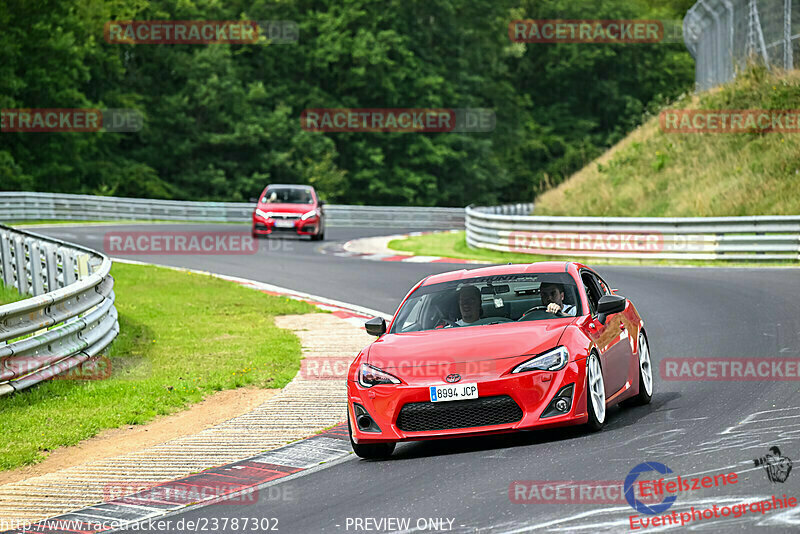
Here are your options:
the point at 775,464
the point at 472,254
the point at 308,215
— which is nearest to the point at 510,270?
the point at 775,464

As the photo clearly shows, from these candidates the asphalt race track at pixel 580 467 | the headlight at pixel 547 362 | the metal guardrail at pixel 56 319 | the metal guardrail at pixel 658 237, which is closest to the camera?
the asphalt race track at pixel 580 467

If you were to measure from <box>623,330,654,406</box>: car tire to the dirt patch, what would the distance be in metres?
3.49

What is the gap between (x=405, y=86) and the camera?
221ft

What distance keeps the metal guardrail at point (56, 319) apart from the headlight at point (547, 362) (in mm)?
4975

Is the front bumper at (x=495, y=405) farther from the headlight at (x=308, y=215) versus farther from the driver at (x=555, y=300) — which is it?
the headlight at (x=308, y=215)

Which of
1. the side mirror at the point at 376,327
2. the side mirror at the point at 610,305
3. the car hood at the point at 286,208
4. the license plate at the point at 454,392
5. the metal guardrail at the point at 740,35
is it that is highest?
the metal guardrail at the point at 740,35

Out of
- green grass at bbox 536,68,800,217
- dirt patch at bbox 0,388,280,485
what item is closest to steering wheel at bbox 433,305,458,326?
dirt patch at bbox 0,388,280,485

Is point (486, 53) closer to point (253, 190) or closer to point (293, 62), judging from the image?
point (293, 62)

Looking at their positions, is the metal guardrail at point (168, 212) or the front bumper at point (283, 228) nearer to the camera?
the front bumper at point (283, 228)

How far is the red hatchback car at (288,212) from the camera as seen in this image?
108 ft

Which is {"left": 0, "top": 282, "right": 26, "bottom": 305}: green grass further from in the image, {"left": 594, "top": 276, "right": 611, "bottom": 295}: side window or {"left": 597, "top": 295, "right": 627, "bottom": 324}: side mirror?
{"left": 597, "top": 295, "right": 627, "bottom": 324}: side mirror

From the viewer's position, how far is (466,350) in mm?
8367

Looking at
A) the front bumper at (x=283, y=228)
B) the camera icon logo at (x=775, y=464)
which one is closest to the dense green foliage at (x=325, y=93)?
the front bumper at (x=283, y=228)

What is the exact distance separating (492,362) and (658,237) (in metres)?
17.4
